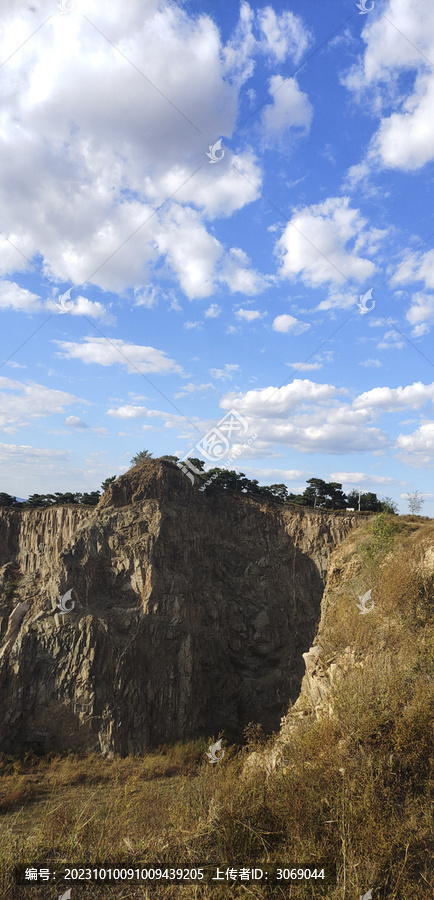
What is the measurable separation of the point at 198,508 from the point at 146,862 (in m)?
29.2

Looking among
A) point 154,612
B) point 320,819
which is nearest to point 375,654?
point 320,819

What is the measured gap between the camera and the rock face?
1018 inches

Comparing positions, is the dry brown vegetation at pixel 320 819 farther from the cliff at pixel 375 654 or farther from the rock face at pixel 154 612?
the rock face at pixel 154 612

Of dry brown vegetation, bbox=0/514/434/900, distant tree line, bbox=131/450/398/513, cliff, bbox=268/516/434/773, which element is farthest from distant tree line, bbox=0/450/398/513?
dry brown vegetation, bbox=0/514/434/900

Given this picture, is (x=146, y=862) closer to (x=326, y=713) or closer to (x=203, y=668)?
(x=326, y=713)

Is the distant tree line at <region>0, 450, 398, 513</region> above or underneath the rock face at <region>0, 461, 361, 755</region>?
above

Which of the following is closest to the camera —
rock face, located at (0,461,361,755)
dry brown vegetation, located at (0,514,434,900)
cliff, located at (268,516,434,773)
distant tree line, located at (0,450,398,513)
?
dry brown vegetation, located at (0,514,434,900)

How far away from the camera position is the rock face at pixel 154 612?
25859 millimetres

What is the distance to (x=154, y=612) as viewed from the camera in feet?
95.1

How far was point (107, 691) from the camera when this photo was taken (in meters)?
26.0

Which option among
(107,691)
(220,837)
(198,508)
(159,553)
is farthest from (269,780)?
(198,508)

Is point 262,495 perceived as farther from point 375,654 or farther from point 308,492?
point 375,654

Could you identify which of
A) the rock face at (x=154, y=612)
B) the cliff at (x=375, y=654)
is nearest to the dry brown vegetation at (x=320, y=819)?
the cliff at (x=375, y=654)

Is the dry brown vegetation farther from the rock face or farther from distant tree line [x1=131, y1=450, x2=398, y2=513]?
distant tree line [x1=131, y1=450, x2=398, y2=513]
